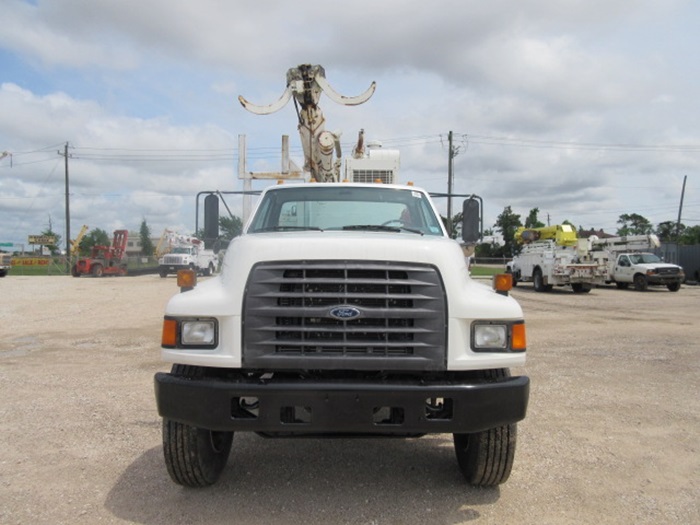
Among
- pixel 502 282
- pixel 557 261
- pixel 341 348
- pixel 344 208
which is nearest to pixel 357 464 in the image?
pixel 341 348

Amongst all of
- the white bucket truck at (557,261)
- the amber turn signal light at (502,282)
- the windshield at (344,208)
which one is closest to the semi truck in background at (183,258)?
the white bucket truck at (557,261)

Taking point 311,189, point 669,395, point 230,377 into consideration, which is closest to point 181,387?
point 230,377

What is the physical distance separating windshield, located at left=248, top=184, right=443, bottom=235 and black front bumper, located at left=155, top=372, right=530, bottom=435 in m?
1.70

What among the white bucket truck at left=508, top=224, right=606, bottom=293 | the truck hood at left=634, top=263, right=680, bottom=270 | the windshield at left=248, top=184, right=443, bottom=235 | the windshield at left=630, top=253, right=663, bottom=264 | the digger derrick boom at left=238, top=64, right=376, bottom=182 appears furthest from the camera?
the windshield at left=630, top=253, right=663, bottom=264

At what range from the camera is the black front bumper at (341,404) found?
309 centimetres

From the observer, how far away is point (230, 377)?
10.8 ft

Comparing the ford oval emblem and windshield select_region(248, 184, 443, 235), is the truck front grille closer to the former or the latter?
the ford oval emblem

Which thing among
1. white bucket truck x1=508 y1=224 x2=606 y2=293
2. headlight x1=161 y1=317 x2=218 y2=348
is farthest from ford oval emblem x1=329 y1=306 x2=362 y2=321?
white bucket truck x1=508 y1=224 x2=606 y2=293

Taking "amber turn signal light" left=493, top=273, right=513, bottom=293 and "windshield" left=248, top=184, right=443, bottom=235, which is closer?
"amber turn signal light" left=493, top=273, right=513, bottom=293

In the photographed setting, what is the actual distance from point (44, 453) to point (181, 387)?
6.46ft

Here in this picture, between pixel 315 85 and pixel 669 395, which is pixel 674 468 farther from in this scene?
pixel 315 85

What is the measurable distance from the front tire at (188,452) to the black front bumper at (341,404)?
0.81 feet

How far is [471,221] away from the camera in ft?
16.6

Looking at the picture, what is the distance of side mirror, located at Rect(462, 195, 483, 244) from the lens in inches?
199
